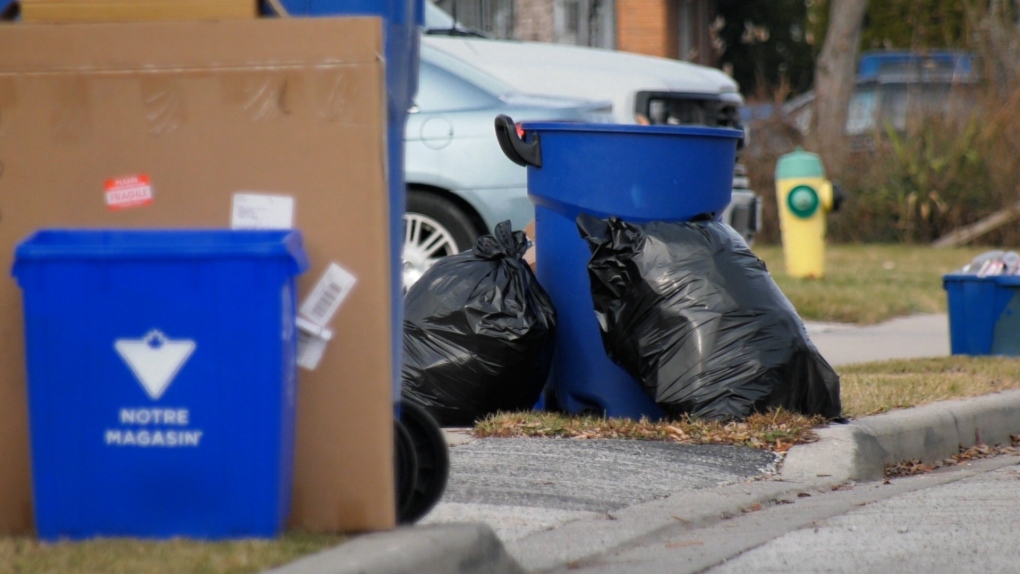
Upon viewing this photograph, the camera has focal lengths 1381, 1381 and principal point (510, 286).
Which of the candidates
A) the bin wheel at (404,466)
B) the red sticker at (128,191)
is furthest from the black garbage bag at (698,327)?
the red sticker at (128,191)

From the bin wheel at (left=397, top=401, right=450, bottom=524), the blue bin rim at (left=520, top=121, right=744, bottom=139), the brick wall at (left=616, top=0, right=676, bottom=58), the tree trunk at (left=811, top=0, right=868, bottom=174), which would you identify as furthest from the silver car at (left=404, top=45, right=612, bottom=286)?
the brick wall at (left=616, top=0, right=676, bottom=58)

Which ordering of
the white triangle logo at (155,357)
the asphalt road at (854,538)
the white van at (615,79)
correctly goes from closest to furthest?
the white triangle logo at (155,357), the asphalt road at (854,538), the white van at (615,79)

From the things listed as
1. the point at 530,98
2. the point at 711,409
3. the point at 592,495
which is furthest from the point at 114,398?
the point at 530,98

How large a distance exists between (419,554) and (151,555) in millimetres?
523

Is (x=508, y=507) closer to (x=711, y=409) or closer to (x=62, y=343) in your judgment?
(x=711, y=409)

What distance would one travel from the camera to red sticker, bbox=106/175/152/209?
291 centimetres

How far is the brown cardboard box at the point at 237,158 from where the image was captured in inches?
113

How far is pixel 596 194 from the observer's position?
492cm

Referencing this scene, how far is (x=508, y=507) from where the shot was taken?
381cm

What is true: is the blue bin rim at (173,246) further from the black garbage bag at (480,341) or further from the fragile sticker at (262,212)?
the black garbage bag at (480,341)

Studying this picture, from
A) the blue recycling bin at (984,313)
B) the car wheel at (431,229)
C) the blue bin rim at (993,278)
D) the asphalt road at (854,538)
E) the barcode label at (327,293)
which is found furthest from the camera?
the car wheel at (431,229)

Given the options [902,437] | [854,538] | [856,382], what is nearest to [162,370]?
[854,538]

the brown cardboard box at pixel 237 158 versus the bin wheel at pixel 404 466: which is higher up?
the brown cardboard box at pixel 237 158

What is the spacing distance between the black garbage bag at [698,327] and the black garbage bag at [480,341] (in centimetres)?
31
